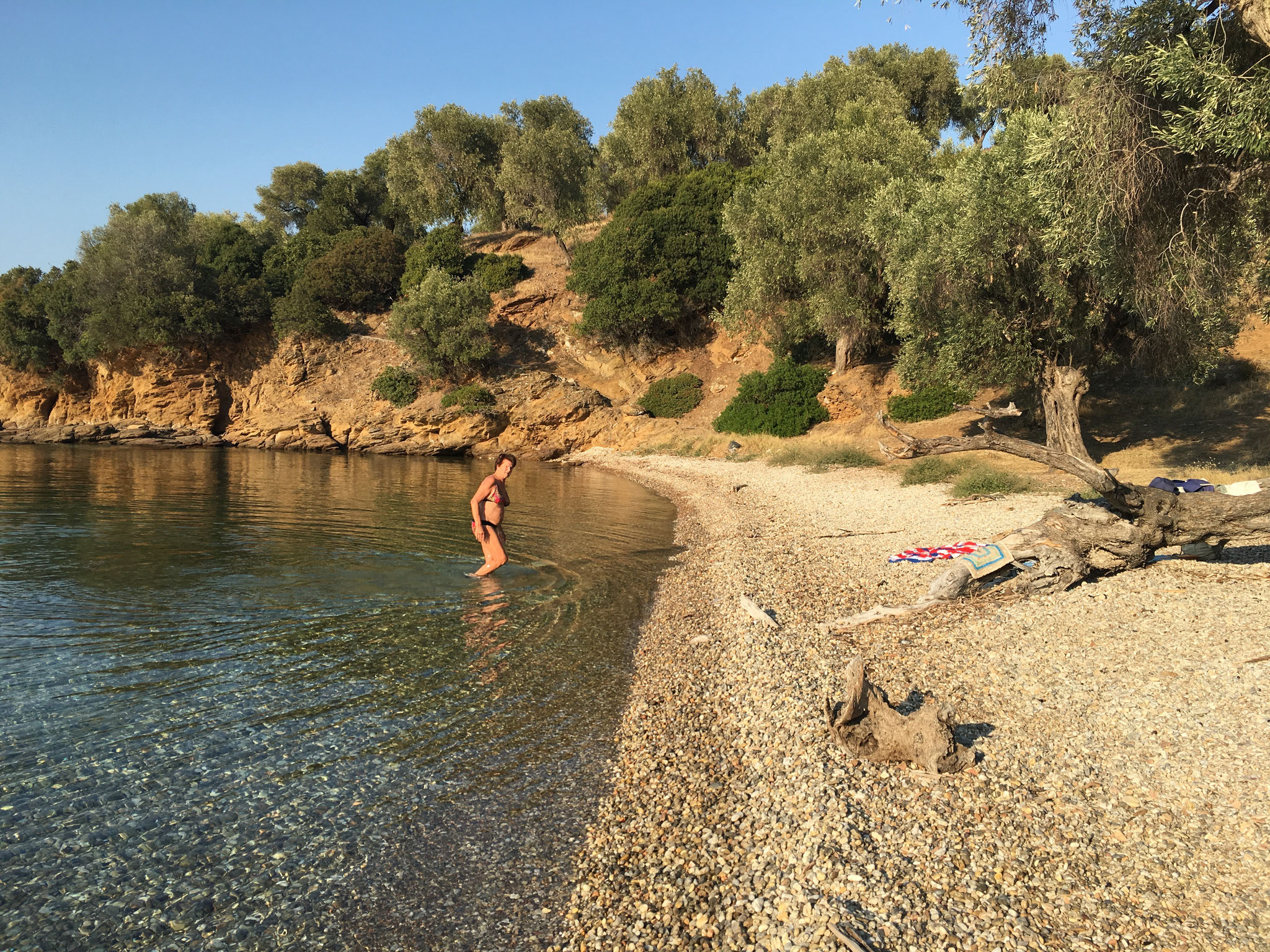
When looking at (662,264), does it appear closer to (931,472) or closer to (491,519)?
(931,472)

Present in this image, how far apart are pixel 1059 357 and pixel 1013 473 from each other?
11.5ft

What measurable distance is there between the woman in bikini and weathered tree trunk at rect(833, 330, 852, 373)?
68.8 feet

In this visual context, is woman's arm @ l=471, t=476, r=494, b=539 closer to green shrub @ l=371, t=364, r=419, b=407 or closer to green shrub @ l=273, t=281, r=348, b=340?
green shrub @ l=371, t=364, r=419, b=407

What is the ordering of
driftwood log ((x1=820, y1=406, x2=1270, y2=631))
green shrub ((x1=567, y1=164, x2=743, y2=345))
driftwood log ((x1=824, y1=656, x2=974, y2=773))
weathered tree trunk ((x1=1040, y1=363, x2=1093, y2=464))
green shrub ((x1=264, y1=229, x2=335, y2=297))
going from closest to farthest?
driftwood log ((x1=824, y1=656, x2=974, y2=773)) → driftwood log ((x1=820, y1=406, x2=1270, y2=631)) → weathered tree trunk ((x1=1040, y1=363, x2=1093, y2=464)) → green shrub ((x1=567, y1=164, x2=743, y2=345)) → green shrub ((x1=264, y1=229, x2=335, y2=297))

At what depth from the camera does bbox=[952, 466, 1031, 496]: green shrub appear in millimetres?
16969

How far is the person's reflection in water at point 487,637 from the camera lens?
316 inches

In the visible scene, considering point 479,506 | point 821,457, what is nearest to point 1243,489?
point 479,506

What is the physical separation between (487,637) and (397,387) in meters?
35.9

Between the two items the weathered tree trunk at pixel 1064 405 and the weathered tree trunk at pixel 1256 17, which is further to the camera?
the weathered tree trunk at pixel 1064 405

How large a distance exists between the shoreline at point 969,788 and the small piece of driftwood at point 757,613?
0.25 m

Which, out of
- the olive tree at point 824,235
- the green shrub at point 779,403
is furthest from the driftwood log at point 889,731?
the green shrub at point 779,403

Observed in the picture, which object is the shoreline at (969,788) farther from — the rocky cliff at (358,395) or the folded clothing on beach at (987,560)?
the rocky cliff at (358,395)

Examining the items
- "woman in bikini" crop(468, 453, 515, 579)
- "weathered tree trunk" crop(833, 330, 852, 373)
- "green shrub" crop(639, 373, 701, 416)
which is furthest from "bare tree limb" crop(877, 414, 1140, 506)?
"green shrub" crop(639, 373, 701, 416)

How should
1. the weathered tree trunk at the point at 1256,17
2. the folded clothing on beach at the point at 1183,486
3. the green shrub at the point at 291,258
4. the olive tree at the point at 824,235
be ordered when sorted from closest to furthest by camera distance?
the weathered tree trunk at the point at 1256,17 → the folded clothing on beach at the point at 1183,486 → the olive tree at the point at 824,235 → the green shrub at the point at 291,258
